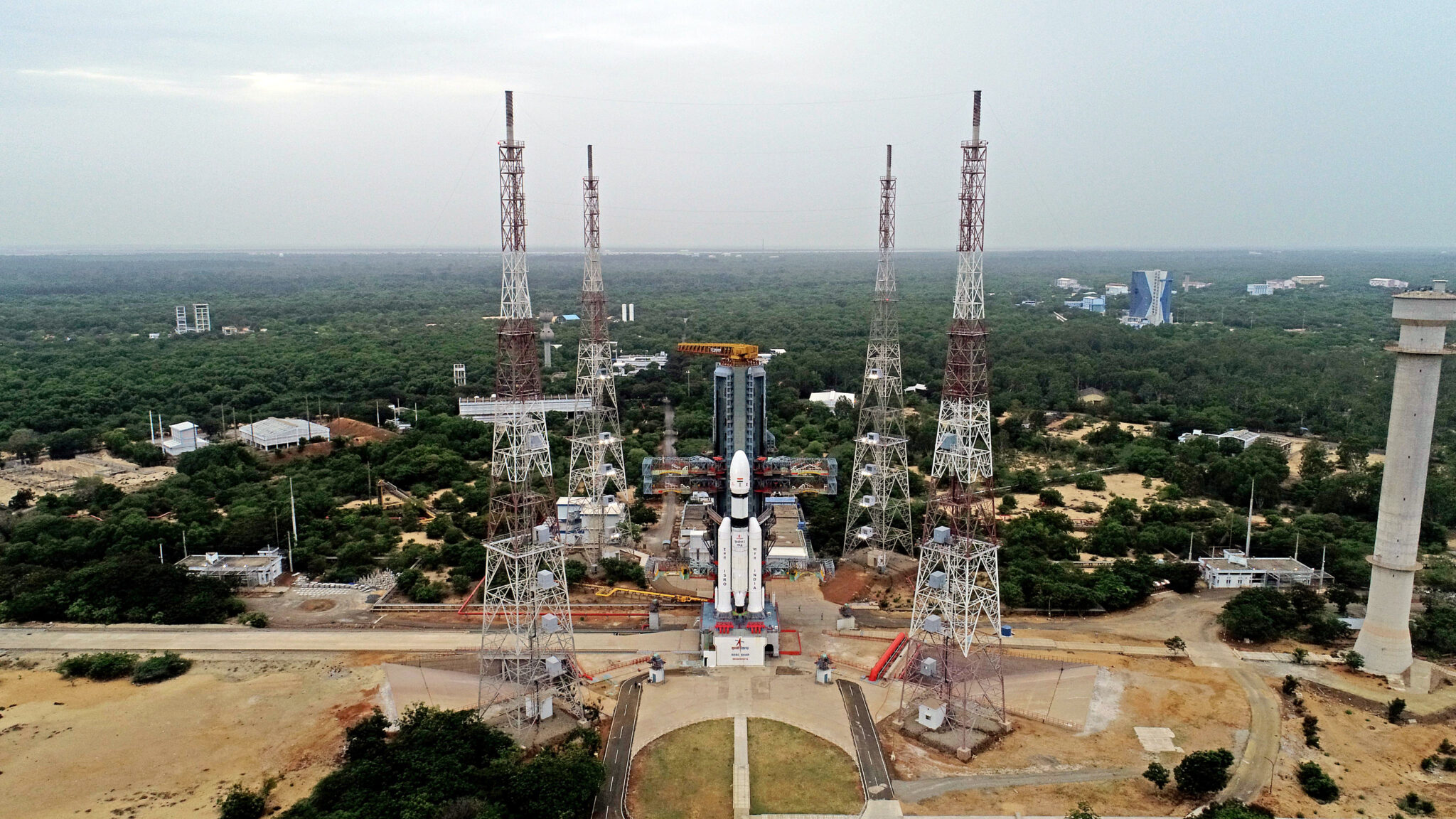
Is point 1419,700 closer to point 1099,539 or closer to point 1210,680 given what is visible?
point 1210,680

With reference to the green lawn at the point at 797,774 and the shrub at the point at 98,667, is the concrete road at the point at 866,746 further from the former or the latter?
the shrub at the point at 98,667

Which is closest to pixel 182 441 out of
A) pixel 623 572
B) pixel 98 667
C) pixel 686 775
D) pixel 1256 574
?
pixel 98 667

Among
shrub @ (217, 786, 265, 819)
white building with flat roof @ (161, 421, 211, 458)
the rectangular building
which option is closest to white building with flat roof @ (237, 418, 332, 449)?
white building with flat roof @ (161, 421, 211, 458)

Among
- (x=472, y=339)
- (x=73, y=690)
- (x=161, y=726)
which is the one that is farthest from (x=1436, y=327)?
(x=472, y=339)

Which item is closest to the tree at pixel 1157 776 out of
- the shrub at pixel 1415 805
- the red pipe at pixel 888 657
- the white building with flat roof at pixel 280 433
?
the shrub at pixel 1415 805

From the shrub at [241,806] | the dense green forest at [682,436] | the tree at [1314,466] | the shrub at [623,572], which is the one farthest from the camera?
the tree at [1314,466]
